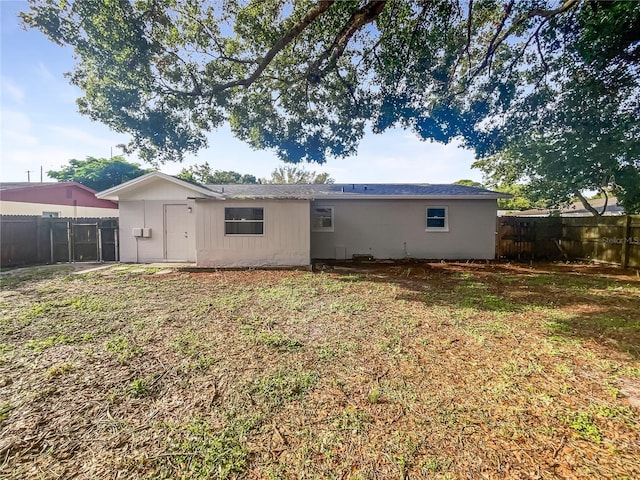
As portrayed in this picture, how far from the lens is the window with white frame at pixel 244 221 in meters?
9.31

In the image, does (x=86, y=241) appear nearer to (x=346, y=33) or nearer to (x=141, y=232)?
(x=141, y=232)

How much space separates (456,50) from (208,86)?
8283 mm

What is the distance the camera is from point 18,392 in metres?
2.61

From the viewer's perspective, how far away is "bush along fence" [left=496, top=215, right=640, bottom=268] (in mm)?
8830

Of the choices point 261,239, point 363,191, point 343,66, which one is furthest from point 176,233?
point 343,66

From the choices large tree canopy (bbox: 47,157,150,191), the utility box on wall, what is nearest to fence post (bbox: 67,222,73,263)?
the utility box on wall

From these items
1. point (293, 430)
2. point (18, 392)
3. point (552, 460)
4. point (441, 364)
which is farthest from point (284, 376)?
point (18, 392)

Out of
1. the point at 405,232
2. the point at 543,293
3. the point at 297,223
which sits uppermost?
the point at 297,223

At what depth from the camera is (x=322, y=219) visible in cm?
1135

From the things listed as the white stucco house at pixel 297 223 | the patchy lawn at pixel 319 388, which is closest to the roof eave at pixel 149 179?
the white stucco house at pixel 297 223

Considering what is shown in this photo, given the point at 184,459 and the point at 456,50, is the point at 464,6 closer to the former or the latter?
the point at 456,50

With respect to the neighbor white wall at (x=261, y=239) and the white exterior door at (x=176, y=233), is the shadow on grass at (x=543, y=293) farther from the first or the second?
the white exterior door at (x=176, y=233)

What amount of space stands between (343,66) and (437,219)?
6.78 metres

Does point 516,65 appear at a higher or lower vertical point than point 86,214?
higher
